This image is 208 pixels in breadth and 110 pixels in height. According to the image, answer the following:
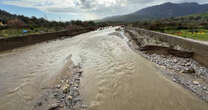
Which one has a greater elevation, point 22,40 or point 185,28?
point 185,28

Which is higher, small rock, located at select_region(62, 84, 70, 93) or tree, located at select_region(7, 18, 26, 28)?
tree, located at select_region(7, 18, 26, 28)

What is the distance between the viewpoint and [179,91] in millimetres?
3750

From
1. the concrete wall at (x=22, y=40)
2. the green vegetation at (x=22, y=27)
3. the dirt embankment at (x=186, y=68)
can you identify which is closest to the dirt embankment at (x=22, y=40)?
the concrete wall at (x=22, y=40)

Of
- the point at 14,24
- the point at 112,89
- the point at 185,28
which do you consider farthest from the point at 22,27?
the point at 185,28

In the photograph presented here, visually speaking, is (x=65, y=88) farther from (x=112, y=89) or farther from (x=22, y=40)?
(x=22, y=40)

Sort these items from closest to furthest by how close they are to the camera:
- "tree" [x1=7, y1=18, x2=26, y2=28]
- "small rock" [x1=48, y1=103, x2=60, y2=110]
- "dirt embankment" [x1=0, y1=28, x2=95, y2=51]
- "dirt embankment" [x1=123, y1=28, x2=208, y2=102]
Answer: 1. "small rock" [x1=48, y1=103, x2=60, y2=110]
2. "dirt embankment" [x1=123, y1=28, x2=208, y2=102]
3. "dirt embankment" [x1=0, y1=28, x2=95, y2=51]
4. "tree" [x1=7, y1=18, x2=26, y2=28]

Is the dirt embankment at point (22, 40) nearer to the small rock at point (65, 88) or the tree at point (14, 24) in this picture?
the small rock at point (65, 88)

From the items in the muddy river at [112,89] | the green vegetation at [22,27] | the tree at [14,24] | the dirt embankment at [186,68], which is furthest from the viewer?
the tree at [14,24]

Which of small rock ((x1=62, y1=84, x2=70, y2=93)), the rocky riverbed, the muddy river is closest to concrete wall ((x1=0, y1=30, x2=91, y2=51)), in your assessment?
the muddy river

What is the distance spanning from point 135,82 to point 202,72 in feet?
11.1

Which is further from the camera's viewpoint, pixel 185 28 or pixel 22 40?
pixel 185 28

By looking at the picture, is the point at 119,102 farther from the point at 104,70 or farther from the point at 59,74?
the point at 59,74

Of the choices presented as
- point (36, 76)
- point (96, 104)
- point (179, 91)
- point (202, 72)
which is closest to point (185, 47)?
point (202, 72)

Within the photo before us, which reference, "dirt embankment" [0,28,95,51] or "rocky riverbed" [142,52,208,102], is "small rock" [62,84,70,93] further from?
"dirt embankment" [0,28,95,51]
